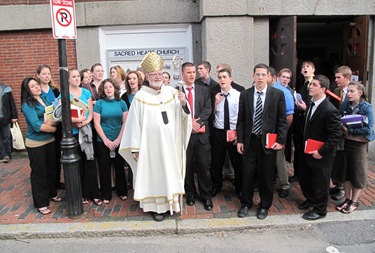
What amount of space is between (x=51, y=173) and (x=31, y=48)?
145 inches

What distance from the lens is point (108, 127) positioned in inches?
189

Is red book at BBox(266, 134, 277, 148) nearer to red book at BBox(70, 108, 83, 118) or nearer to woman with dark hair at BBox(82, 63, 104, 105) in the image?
red book at BBox(70, 108, 83, 118)

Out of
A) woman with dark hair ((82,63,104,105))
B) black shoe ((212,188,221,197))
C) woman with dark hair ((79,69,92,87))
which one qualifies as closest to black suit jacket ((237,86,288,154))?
black shoe ((212,188,221,197))

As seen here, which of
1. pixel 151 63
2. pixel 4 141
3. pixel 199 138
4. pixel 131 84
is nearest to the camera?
pixel 151 63

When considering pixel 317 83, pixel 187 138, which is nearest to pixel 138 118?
pixel 187 138

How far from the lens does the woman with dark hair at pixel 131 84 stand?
5031 mm

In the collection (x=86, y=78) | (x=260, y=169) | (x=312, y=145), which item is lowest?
(x=260, y=169)

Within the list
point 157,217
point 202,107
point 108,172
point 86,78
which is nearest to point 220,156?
point 202,107

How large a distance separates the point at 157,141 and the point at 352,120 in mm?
2449

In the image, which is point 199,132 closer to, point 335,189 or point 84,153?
point 84,153

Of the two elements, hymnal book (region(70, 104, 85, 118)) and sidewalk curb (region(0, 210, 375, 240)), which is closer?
sidewalk curb (region(0, 210, 375, 240))

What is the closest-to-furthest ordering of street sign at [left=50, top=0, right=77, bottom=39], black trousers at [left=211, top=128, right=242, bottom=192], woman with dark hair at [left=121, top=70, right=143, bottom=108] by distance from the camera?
street sign at [left=50, top=0, right=77, bottom=39], black trousers at [left=211, top=128, right=242, bottom=192], woman with dark hair at [left=121, top=70, right=143, bottom=108]

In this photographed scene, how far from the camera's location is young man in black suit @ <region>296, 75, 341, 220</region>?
407 centimetres

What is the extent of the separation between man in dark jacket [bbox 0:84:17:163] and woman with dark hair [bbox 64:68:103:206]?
321cm
